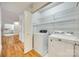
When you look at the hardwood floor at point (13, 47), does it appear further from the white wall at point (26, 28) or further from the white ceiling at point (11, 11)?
the white ceiling at point (11, 11)

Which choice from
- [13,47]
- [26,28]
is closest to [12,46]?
[13,47]

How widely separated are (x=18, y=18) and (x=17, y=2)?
1.16 ft

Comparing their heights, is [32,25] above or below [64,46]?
above

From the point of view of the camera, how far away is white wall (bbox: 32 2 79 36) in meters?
Result: 1.80

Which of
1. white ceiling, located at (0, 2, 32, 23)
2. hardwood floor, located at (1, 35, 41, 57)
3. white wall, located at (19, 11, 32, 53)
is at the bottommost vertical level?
hardwood floor, located at (1, 35, 41, 57)

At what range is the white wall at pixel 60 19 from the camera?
70.9 inches

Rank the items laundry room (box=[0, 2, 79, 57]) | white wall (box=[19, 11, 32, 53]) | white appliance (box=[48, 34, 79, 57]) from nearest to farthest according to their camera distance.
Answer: white appliance (box=[48, 34, 79, 57]) → laundry room (box=[0, 2, 79, 57]) → white wall (box=[19, 11, 32, 53])

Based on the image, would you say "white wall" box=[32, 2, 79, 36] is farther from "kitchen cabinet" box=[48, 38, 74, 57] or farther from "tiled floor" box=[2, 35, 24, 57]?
"tiled floor" box=[2, 35, 24, 57]

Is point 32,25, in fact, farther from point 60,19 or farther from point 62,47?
point 62,47

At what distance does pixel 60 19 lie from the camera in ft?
7.21

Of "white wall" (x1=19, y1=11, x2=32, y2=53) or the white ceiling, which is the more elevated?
the white ceiling

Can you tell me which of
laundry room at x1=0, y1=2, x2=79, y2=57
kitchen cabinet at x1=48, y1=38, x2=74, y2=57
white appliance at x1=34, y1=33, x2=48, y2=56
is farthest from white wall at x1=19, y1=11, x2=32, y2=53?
kitchen cabinet at x1=48, y1=38, x2=74, y2=57

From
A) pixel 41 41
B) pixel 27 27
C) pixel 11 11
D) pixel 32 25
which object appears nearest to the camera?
pixel 11 11

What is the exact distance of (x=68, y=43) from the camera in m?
1.61
